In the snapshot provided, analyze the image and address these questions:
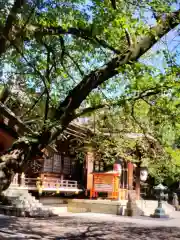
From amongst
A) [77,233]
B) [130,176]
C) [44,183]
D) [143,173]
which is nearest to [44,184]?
[44,183]

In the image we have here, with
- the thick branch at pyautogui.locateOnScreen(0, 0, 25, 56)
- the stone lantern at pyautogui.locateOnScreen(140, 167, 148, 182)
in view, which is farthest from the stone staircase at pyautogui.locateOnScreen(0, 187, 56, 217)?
the thick branch at pyautogui.locateOnScreen(0, 0, 25, 56)

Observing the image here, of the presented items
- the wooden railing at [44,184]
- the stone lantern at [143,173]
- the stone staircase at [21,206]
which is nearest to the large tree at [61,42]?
the stone staircase at [21,206]

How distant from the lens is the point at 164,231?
44.1 ft

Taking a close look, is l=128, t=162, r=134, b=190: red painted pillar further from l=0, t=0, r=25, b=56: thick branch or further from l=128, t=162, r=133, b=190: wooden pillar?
l=0, t=0, r=25, b=56: thick branch

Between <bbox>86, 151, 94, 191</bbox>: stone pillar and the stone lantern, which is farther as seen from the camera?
the stone lantern

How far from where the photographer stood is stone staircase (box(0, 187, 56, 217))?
50.7 feet

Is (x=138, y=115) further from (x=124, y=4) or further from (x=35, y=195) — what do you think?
(x=35, y=195)

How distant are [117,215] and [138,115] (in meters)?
8.35

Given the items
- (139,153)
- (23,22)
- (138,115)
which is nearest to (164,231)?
(138,115)

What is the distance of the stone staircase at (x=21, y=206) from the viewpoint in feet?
50.7

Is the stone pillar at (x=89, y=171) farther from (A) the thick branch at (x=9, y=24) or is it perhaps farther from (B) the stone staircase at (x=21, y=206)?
(A) the thick branch at (x=9, y=24)

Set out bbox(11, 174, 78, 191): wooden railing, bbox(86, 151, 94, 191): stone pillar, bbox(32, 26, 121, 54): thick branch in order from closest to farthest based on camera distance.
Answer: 1. bbox(32, 26, 121, 54): thick branch
2. bbox(11, 174, 78, 191): wooden railing
3. bbox(86, 151, 94, 191): stone pillar

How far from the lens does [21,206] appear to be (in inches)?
620

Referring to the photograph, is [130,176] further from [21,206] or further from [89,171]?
[21,206]
